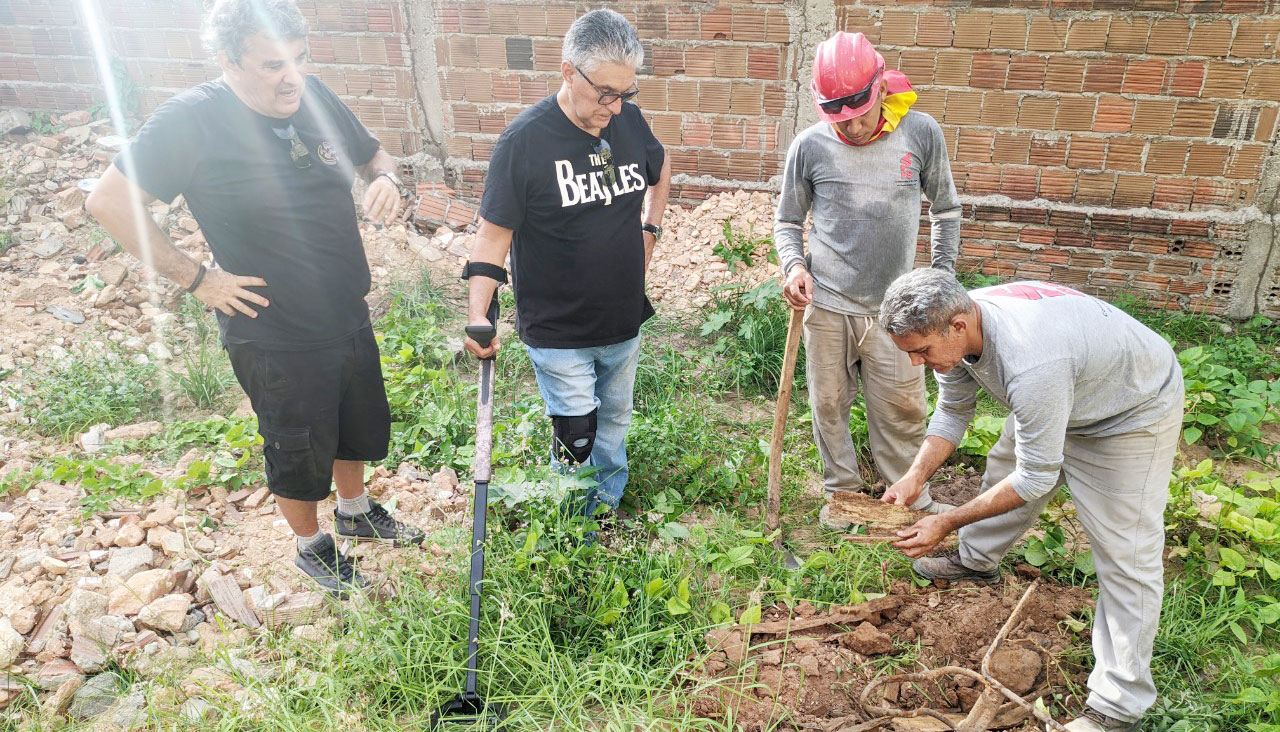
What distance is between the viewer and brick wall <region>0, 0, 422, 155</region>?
588cm

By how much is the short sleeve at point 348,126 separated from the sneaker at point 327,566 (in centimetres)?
155

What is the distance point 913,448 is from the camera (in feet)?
11.9

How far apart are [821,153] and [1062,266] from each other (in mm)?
3151

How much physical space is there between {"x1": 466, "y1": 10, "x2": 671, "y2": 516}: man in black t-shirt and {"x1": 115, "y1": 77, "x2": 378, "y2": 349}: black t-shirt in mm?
527

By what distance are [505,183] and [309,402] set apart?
42.6 inches

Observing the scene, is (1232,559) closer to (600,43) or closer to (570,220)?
(570,220)

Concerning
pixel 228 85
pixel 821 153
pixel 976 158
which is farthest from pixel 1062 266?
pixel 228 85

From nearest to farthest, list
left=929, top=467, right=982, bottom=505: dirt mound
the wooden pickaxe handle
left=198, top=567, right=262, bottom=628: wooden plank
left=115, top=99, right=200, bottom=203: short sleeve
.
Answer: left=115, top=99, right=200, bottom=203: short sleeve < left=198, top=567, right=262, bottom=628: wooden plank < the wooden pickaxe handle < left=929, top=467, right=982, bottom=505: dirt mound

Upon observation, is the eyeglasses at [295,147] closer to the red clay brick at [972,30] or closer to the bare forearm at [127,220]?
the bare forearm at [127,220]

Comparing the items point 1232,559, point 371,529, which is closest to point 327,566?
point 371,529

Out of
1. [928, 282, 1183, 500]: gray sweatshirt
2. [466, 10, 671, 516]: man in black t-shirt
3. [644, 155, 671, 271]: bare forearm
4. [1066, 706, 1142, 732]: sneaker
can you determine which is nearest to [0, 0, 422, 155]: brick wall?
[644, 155, 671, 271]: bare forearm

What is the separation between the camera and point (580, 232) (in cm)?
305

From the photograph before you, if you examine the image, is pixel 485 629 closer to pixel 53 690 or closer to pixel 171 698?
pixel 171 698

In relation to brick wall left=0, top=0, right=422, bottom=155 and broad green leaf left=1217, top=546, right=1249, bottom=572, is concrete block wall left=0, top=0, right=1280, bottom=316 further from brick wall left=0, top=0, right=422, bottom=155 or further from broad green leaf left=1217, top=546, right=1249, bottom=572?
broad green leaf left=1217, top=546, right=1249, bottom=572
